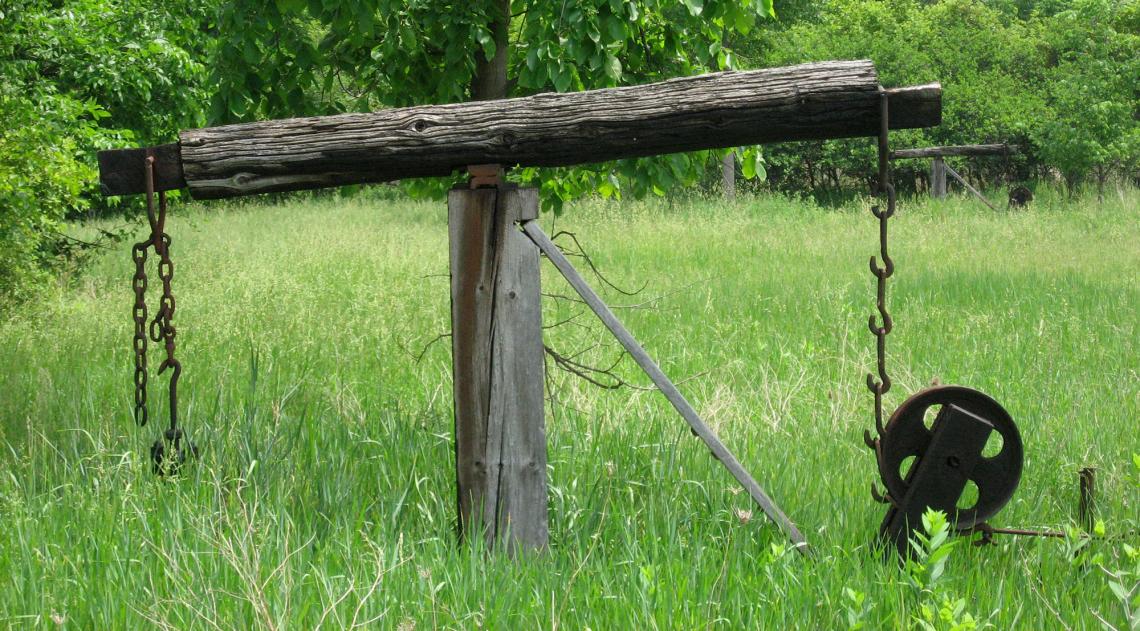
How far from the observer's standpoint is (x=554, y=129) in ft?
10.1

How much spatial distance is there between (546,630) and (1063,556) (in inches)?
65.8

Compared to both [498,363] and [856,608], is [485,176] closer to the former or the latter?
[498,363]

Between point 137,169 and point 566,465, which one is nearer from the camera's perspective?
point 137,169

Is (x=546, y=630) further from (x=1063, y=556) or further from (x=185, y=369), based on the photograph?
(x=185, y=369)

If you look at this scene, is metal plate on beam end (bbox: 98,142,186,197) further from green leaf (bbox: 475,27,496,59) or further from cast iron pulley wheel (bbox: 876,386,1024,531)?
cast iron pulley wheel (bbox: 876,386,1024,531)

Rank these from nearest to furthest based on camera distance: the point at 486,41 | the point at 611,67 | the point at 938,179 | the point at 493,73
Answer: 1. the point at 611,67
2. the point at 486,41
3. the point at 493,73
4. the point at 938,179

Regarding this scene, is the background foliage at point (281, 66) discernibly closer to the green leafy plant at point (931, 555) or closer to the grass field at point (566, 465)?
the grass field at point (566, 465)

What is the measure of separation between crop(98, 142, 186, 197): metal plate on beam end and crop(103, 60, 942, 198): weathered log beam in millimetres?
19

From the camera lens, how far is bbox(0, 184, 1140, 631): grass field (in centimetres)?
272

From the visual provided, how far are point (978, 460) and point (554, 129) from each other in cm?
159

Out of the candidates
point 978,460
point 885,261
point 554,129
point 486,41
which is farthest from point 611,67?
point 978,460

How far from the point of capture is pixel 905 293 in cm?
886

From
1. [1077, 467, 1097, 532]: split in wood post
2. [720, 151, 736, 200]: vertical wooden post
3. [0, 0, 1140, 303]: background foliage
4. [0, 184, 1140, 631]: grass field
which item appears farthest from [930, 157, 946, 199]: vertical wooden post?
[1077, 467, 1097, 532]: split in wood post

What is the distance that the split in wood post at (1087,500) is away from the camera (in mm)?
3316
